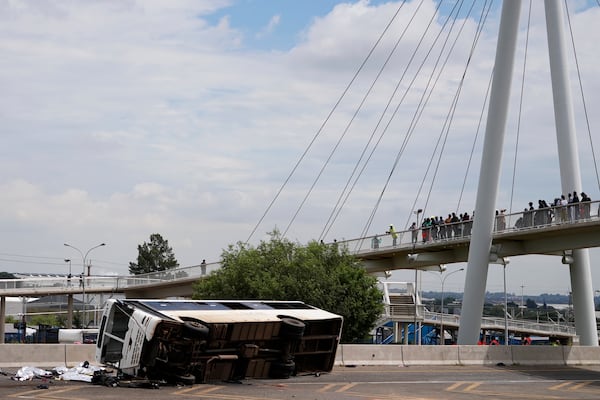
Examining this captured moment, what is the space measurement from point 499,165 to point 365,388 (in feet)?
79.6

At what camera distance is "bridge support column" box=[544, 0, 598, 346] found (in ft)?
152

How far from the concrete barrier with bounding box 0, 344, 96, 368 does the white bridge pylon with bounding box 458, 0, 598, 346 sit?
2399 cm

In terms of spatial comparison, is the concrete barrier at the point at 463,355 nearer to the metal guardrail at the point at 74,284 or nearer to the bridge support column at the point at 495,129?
the bridge support column at the point at 495,129

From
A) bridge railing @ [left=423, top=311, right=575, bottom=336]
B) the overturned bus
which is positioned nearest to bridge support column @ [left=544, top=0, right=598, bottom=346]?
the overturned bus

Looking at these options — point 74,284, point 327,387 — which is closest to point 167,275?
point 74,284

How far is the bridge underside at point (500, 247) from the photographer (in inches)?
1734

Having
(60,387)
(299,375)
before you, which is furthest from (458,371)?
(60,387)

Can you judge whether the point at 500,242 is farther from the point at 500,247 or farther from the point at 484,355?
the point at 484,355

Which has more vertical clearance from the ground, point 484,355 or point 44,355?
point 44,355

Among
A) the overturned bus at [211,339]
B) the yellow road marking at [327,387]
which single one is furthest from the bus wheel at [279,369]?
the yellow road marking at [327,387]

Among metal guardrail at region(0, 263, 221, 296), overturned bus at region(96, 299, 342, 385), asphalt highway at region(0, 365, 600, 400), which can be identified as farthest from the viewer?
metal guardrail at region(0, 263, 221, 296)

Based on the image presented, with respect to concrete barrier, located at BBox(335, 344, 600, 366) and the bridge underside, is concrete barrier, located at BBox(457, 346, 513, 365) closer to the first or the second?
concrete barrier, located at BBox(335, 344, 600, 366)

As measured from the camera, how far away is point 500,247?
47.6 meters

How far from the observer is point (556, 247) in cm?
4638
